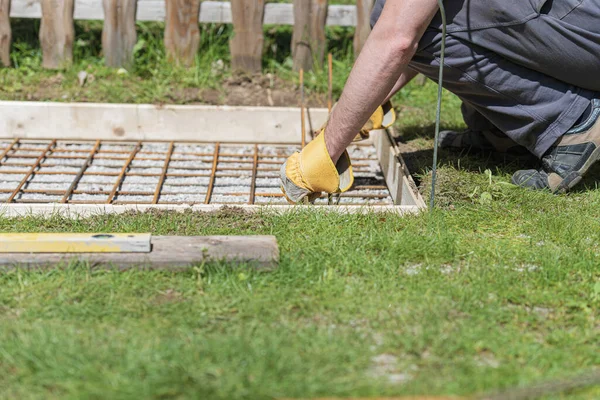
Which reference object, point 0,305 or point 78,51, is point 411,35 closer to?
point 0,305

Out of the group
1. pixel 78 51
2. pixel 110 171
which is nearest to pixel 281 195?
pixel 110 171

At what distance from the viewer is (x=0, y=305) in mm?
2346

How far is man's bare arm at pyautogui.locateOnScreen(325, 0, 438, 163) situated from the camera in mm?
2850

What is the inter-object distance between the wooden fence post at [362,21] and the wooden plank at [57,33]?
2.11 metres

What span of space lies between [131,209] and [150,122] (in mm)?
1454

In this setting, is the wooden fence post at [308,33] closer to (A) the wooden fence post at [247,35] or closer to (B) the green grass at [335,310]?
(A) the wooden fence post at [247,35]

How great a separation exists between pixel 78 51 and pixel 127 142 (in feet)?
4.19

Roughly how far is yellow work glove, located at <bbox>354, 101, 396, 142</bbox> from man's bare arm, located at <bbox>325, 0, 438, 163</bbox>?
2.86 ft

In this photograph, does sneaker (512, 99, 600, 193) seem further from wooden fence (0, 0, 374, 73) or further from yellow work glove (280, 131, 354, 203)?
wooden fence (0, 0, 374, 73)

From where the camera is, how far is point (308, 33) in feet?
16.9

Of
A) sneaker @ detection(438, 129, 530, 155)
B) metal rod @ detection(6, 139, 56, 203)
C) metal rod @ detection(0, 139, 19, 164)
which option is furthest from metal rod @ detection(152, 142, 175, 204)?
sneaker @ detection(438, 129, 530, 155)

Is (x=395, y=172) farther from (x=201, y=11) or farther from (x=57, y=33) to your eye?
(x=57, y=33)

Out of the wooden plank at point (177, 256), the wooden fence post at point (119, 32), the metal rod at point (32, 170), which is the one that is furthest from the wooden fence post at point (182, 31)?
the wooden plank at point (177, 256)

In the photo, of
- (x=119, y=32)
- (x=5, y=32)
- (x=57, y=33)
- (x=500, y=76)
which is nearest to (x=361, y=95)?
(x=500, y=76)
